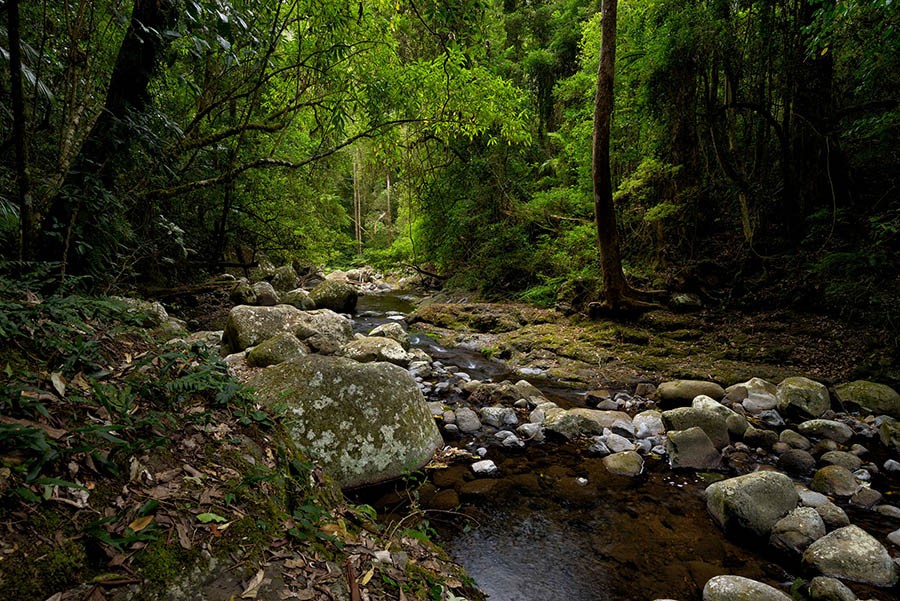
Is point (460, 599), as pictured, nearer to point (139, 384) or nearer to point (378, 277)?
point (139, 384)

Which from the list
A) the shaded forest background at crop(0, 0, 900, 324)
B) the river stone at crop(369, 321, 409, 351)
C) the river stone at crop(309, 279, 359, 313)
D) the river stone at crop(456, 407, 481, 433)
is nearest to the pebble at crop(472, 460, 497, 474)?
the river stone at crop(456, 407, 481, 433)

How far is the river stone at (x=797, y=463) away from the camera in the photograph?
164 inches

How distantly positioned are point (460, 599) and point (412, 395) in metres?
2.49

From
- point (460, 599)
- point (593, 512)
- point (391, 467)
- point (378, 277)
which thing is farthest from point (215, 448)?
point (378, 277)

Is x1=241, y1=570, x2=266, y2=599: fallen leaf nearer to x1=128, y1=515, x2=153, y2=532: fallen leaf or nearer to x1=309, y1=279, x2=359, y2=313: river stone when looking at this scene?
x1=128, y1=515, x2=153, y2=532: fallen leaf

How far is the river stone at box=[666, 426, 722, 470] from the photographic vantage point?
170 inches

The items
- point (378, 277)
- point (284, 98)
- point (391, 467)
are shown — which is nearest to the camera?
point (391, 467)

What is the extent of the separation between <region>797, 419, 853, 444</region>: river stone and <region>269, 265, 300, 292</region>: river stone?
15752mm

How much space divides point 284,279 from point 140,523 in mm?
16411

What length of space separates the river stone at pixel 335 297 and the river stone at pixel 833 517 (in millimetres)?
12385

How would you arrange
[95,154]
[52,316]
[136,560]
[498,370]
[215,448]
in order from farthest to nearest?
1. [498,370]
2. [95,154]
3. [52,316]
4. [215,448]
5. [136,560]

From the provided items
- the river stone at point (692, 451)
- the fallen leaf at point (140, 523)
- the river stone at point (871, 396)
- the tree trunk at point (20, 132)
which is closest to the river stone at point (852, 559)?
the river stone at point (692, 451)

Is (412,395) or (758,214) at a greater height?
(758,214)

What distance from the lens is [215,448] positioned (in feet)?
5.93
